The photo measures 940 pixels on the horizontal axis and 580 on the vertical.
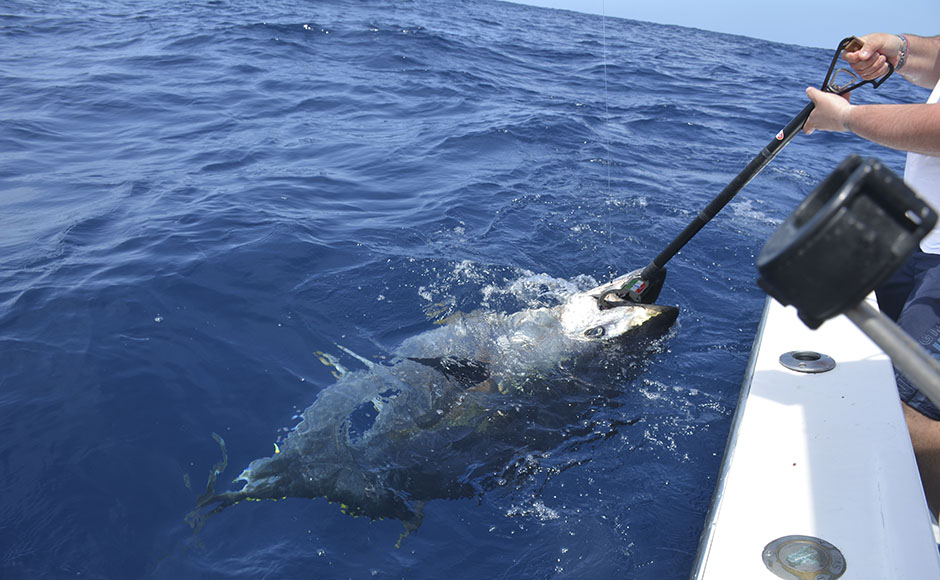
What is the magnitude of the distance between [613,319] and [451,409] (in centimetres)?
125

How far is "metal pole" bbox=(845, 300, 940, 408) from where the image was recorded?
4.21 ft

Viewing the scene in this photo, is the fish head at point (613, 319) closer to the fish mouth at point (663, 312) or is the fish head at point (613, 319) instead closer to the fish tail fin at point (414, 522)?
the fish mouth at point (663, 312)

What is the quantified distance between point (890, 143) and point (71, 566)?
15.3 ft

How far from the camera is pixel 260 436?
13.8 ft

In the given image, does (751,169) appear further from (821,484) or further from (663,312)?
(821,484)

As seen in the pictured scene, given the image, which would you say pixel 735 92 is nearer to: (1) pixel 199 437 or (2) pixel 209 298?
(2) pixel 209 298

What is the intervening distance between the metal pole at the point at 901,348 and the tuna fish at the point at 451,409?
277 centimetres

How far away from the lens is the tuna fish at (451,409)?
3865 mm

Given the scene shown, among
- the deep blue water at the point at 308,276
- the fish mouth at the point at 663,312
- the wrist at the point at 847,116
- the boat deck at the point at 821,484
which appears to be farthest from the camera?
the fish mouth at the point at 663,312

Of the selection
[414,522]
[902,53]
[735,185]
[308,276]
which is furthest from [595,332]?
[308,276]

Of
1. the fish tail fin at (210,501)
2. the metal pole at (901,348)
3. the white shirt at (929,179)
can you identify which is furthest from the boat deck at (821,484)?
the fish tail fin at (210,501)

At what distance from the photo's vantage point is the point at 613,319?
4.21m

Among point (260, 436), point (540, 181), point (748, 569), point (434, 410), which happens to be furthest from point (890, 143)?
point (540, 181)

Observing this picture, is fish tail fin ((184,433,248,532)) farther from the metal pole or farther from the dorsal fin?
the metal pole
